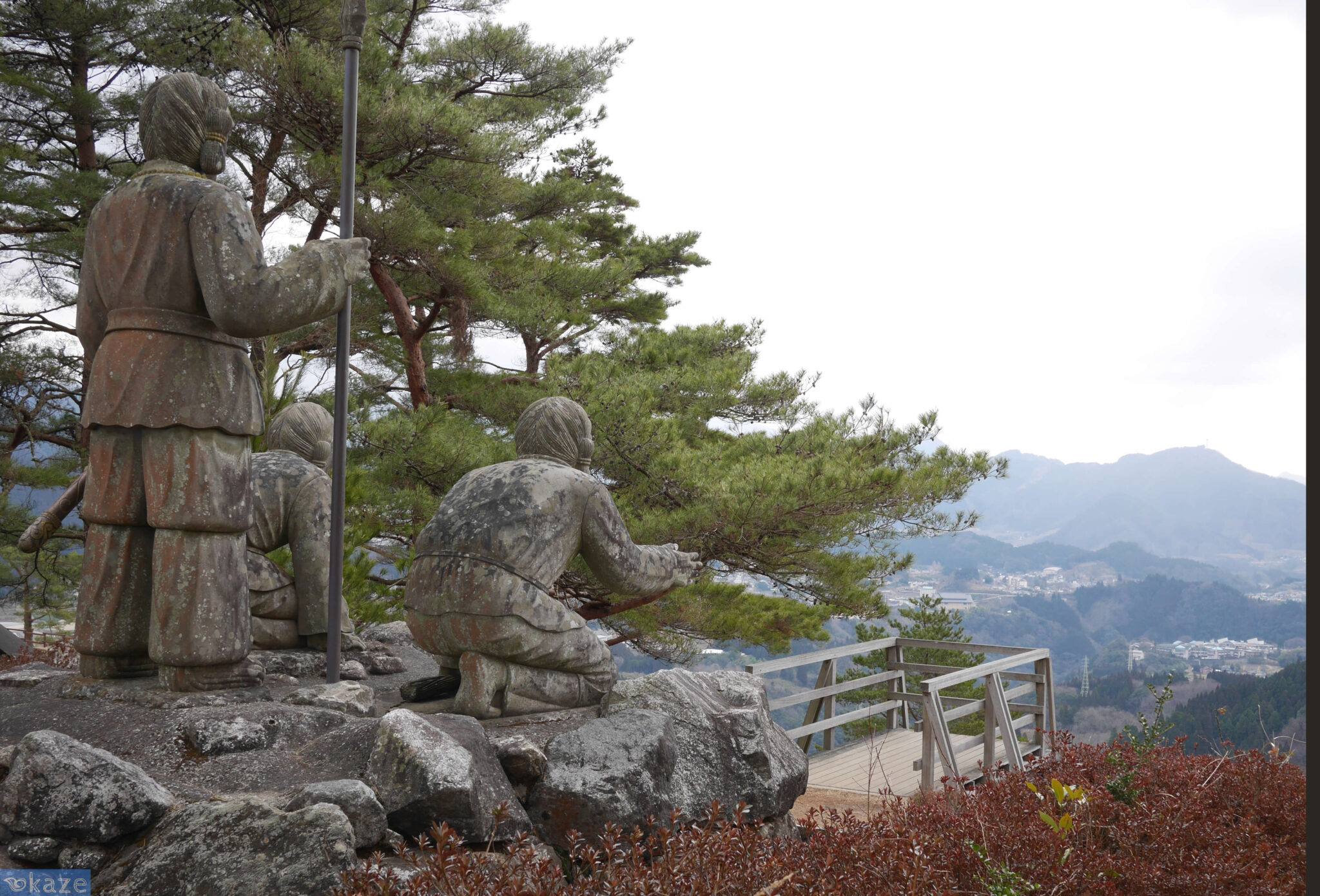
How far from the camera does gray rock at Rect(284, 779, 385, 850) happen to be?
2.25 metres

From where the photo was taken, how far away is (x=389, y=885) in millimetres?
1686

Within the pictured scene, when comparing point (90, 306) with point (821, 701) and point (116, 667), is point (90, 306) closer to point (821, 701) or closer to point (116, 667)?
point (116, 667)

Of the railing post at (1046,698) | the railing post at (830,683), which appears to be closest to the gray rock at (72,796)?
the railing post at (830,683)

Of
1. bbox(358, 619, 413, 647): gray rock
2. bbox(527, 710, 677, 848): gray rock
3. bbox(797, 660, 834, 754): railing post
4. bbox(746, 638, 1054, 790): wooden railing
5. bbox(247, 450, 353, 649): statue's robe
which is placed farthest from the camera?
bbox(797, 660, 834, 754): railing post

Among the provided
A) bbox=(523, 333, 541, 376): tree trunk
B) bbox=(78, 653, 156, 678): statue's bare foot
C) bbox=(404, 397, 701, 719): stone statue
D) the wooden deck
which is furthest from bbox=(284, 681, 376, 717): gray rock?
bbox=(523, 333, 541, 376): tree trunk

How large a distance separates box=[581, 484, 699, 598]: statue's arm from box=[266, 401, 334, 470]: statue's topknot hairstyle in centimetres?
152

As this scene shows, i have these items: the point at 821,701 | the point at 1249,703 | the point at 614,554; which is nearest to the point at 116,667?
the point at 614,554

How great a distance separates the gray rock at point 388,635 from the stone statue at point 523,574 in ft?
5.90

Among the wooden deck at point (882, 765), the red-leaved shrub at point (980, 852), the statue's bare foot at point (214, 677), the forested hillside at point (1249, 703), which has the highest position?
the statue's bare foot at point (214, 677)

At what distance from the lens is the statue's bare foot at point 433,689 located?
352 centimetres

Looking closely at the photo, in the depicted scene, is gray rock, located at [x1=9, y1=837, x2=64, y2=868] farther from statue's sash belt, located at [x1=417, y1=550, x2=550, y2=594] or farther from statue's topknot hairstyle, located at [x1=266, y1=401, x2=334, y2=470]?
statue's topknot hairstyle, located at [x1=266, y1=401, x2=334, y2=470]

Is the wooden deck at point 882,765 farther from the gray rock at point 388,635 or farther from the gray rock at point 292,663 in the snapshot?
the gray rock at point 292,663

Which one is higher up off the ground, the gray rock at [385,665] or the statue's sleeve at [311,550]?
the statue's sleeve at [311,550]

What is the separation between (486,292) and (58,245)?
4.53 meters
